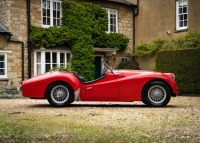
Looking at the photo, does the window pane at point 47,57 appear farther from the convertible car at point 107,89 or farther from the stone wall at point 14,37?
the convertible car at point 107,89

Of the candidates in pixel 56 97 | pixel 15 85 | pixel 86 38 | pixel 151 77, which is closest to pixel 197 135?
pixel 151 77

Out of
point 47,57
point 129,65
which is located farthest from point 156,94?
point 129,65

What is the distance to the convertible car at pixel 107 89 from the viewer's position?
9391 mm

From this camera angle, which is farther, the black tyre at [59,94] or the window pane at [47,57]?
the window pane at [47,57]

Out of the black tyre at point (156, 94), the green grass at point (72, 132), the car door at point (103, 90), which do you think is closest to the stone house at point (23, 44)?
the car door at point (103, 90)

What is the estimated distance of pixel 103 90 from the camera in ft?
31.0

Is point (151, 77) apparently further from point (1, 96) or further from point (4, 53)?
point (4, 53)

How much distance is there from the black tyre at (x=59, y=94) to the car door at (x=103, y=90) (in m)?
0.53

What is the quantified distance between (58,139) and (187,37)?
1432cm

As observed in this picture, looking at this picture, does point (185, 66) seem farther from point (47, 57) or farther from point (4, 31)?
point (4, 31)

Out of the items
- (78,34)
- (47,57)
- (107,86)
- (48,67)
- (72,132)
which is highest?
(78,34)

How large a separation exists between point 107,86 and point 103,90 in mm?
161

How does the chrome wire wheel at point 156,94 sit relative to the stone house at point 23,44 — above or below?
below

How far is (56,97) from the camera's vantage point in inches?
374
